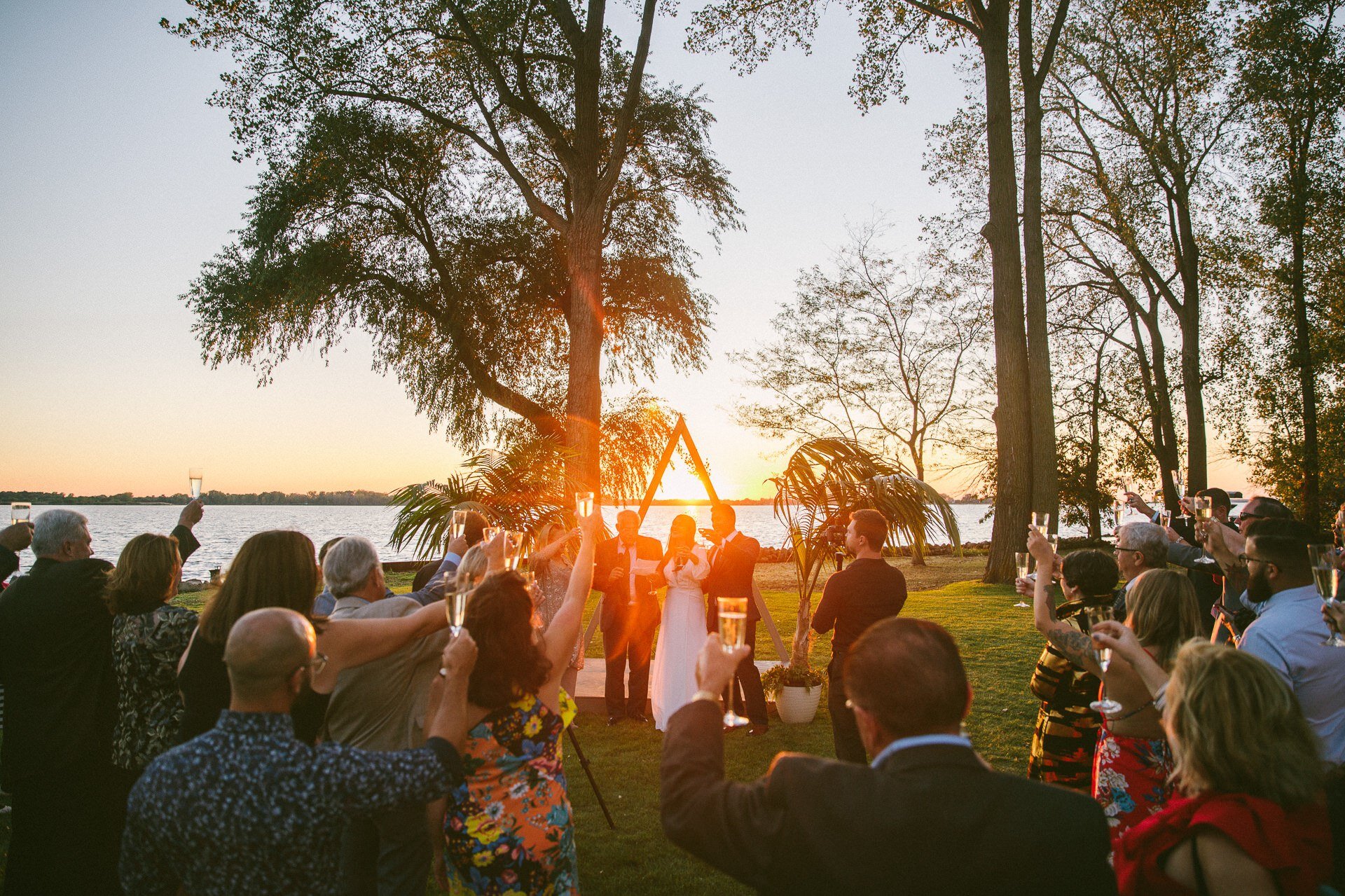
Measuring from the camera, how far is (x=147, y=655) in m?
3.27

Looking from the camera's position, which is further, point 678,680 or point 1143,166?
point 1143,166

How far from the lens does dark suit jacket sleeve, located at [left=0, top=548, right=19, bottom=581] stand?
5500 mm

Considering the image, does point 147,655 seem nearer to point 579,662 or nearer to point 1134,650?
point 1134,650

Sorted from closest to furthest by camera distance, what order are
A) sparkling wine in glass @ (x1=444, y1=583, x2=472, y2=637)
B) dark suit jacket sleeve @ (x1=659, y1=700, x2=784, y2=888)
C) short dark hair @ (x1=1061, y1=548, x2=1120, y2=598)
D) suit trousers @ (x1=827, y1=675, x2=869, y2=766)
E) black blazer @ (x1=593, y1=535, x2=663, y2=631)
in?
1. dark suit jacket sleeve @ (x1=659, y1=700, x2=784, y2=888)
2. sparkling wine in glass @ (x1=444, y1=583, x2=472, y2=637)
3. short dark hair @ (x1=1061, y1=548, x2=1120, y2=598)
4. suit trousers @ (x1=827, y1=675, x2=869, y2=766)
5. black blazer @ (x1=593, y1=535, x2=663, y2=631)

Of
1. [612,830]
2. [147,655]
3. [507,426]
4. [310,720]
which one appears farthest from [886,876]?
[507,426]

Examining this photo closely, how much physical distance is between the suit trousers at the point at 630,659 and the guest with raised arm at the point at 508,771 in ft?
16.5

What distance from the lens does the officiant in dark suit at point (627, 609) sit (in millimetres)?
7777

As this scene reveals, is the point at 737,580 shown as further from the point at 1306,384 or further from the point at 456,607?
the point at 1306,384

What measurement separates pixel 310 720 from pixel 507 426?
16.8 meters

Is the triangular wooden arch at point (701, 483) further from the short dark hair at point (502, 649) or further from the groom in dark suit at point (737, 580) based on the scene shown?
the short dark hair at point (502, 649)

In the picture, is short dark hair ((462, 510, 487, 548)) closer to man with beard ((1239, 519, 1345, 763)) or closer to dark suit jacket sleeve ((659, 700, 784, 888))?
dark suit jacket sleeve ((659, 700, 784, 888))

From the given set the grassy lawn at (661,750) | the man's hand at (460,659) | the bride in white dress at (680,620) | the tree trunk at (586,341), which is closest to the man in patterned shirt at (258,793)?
the man's hand at (460,659)

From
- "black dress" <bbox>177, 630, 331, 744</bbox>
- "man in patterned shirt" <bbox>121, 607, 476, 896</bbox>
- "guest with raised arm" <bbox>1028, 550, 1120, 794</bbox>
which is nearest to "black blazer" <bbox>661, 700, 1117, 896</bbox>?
"man in patterned shirt" <bbox>121, 607, 476, 896</bbox>

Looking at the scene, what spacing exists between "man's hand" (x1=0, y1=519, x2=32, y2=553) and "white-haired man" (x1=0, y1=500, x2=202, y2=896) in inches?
96.8
